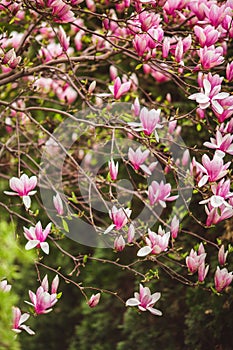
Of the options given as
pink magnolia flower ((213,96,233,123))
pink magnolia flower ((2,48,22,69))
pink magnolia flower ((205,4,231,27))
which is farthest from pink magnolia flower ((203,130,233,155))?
pink magnolia flower ((2,48,22,69))

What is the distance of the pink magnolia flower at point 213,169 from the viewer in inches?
74.3

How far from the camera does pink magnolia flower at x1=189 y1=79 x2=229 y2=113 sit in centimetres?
192

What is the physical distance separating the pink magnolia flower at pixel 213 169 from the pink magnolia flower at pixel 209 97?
16cm

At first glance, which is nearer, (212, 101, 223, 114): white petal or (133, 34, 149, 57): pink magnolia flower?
(212, 101, 223, 114): white petal

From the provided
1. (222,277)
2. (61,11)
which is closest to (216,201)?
(222,277)

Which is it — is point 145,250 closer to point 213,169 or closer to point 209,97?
point 213,169

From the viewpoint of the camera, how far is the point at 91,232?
3816mm

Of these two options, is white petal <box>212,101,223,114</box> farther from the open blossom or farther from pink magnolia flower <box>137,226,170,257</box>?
pink magnolia flower <box>137,226,170,257</box>

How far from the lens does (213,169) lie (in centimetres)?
190

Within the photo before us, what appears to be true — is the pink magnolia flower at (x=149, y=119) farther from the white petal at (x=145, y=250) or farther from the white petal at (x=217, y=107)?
the white petal at (x=145, y=250)

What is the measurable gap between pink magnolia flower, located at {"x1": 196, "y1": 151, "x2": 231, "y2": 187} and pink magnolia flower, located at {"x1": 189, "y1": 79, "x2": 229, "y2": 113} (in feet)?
0.54

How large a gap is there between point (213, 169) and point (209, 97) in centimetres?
25

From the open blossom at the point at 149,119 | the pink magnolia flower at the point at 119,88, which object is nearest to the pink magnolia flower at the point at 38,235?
the open blossom at the point at 149,119

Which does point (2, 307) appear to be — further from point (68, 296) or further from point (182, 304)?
point (68, 296)
